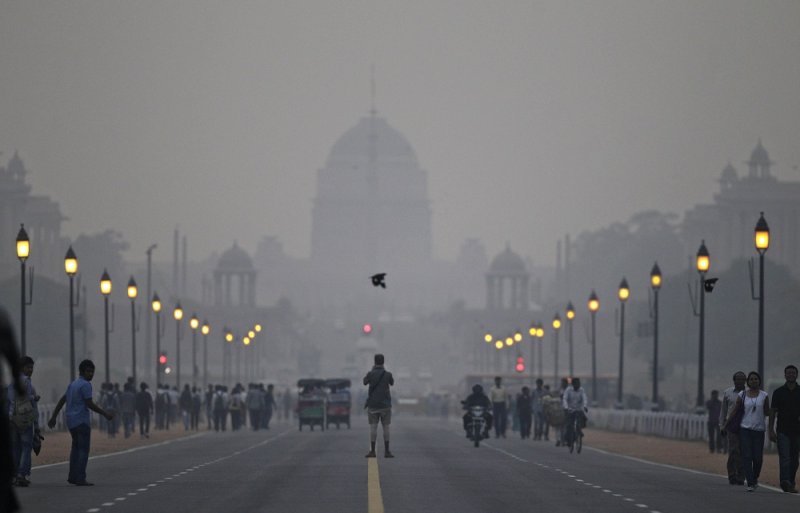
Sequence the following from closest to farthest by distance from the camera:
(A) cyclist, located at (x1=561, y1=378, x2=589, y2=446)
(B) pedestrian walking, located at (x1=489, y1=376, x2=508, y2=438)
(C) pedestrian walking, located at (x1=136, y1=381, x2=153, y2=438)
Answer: (A) cyclist, located at (x1=561, y1=378, x2=589, y2=446)
(C) pedestrian walking, located at (x1=136, y1=381, x2=153, y2=438)
(B) pedestrian walking, located at (x1=489, y1=376, x2=508, y2=438)

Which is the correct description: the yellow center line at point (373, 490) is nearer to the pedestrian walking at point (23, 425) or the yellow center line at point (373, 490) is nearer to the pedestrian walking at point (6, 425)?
the pedestrian walking at point (23, 425)

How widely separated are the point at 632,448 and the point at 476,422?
15.2 feet

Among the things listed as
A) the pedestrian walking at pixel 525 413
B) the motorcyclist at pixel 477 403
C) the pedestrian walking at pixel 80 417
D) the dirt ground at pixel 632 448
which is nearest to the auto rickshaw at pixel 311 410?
the dirt ground at pixel 632 448

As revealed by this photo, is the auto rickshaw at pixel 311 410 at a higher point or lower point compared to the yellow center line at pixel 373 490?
lower

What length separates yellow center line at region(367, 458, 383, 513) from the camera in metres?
23.8

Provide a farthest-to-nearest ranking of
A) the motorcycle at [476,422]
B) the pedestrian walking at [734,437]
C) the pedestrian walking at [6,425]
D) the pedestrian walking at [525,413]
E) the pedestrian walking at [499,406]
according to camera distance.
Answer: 1. the pedestrian walking at [525,413]
2. the pedestrian walking at [499,406]
3. the motorcycle at [476,422]
4. the pedestrian walking at [734,437]
5. the pedestrian walking at [6,425]

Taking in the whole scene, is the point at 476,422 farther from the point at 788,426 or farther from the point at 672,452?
the point at 788,426

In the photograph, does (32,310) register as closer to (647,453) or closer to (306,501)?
(647,453)

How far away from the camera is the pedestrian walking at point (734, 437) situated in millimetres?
30750

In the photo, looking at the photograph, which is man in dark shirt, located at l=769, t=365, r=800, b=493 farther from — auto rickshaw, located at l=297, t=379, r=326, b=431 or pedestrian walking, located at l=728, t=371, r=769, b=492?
auto rickshaw, located at l=297, t=379, r=326, b=431

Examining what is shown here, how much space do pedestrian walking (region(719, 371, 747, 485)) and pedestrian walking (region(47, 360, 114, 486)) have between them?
378 inches

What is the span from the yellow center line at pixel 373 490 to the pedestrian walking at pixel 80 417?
3.88 metres

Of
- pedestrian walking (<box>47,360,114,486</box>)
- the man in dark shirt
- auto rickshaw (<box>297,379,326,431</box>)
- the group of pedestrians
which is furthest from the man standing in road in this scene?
auto rickshaw (<box>297,379,326,431</box>)

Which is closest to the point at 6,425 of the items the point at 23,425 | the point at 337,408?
the point at 23,425
